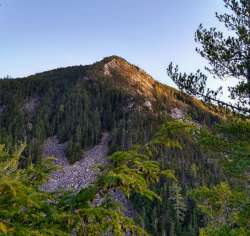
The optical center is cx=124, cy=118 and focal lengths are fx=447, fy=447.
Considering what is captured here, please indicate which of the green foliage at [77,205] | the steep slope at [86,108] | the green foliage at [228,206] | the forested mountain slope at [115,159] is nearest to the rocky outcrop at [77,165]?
the forested mountain slope at [115,159]

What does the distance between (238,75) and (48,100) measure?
159061mm

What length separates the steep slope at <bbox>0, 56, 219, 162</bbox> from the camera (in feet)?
496

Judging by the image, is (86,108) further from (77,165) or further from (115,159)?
(115,159)

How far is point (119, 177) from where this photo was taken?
17.7 ft

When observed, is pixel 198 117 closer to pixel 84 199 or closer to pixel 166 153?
pixel 166 153

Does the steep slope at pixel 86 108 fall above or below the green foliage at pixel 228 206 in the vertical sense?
above

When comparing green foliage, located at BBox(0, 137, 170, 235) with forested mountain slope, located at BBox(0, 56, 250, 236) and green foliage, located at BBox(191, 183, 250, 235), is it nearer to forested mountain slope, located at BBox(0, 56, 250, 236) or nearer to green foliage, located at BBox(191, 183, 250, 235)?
forested mountain slope, located at BBox(0, 56, 250, 236)

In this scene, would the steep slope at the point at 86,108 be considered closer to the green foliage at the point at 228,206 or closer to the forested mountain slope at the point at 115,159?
the forested mountain slope at the point at 115,159

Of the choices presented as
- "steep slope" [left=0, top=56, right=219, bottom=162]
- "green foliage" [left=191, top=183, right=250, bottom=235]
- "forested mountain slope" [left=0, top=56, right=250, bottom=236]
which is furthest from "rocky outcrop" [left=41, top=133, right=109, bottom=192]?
"green foliage" [left=191, top=183, right=250, bottom=235]

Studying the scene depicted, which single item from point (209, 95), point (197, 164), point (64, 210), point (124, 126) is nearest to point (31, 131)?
point (124, 126)

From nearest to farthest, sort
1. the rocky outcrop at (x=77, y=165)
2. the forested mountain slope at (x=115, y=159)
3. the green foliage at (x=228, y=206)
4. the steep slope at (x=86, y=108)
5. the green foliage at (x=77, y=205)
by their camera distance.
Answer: the green foliage at (x=77, y=205), the forested mountain slope at (x=115, y=159), the green foliage at (x=228, y=206), the rocky outcrop at (x=77, y=165), the steep slope at (x=86, y=108)

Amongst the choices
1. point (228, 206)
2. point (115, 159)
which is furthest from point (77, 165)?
point (115, 159)

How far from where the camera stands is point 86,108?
559ft

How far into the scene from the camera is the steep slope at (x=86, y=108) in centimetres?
15112
